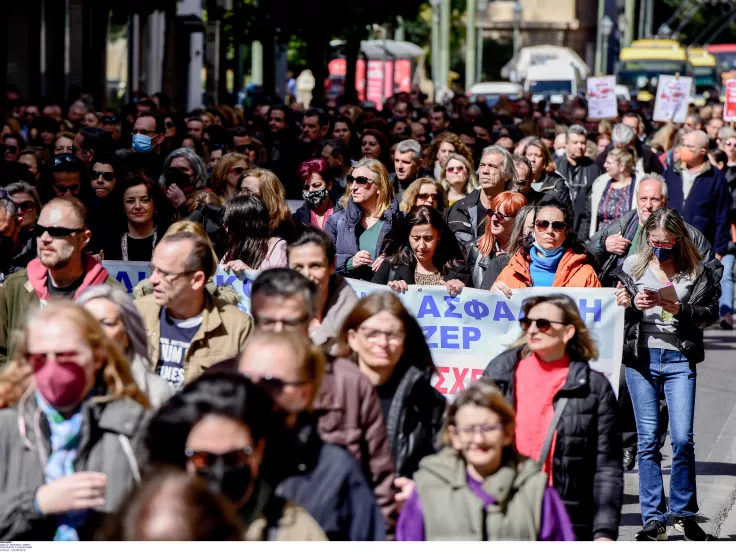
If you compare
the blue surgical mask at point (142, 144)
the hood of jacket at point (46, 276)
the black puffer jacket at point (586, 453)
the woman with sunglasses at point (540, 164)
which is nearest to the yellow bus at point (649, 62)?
the woman with sunglasses at point (540, 164)

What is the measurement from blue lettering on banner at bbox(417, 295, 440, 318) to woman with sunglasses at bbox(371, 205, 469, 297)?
159 mm

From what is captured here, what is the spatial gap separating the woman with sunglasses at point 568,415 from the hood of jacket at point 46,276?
5.94ft

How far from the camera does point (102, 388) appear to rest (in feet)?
15.8

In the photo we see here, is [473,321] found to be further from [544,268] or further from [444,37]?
[444,37]

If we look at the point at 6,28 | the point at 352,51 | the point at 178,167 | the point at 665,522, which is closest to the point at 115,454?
the point at 665,522

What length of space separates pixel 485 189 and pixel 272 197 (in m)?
2.45

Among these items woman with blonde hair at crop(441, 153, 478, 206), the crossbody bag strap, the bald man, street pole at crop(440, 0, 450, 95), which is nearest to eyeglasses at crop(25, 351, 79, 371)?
the crossbody bag strap

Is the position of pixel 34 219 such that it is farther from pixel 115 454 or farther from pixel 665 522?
pixel 115 454

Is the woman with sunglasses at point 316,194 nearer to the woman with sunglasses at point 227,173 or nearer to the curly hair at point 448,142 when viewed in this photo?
the woman with sunglasses at point 227,173

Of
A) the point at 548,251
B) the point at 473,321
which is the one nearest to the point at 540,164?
the point at 548,251

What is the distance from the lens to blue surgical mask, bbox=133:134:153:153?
13.4 metres

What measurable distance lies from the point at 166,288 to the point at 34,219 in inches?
142

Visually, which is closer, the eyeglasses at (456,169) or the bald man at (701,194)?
the eyeglasses at (456,169)

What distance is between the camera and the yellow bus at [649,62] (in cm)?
6462
